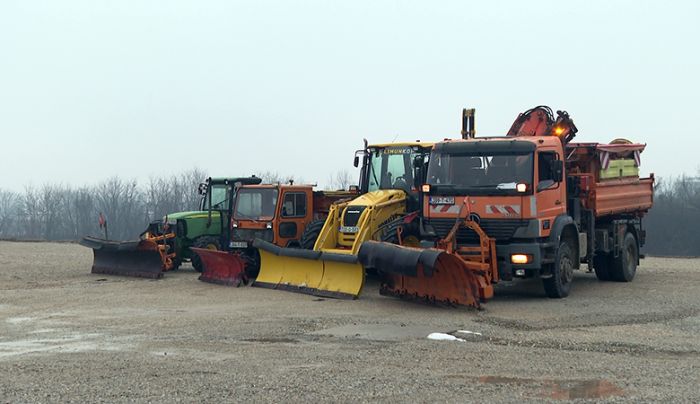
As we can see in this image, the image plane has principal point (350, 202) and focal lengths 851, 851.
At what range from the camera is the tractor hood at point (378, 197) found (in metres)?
16.6

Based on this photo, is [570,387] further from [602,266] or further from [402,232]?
[602,266]

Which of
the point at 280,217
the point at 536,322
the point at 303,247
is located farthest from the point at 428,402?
the point at 280,217

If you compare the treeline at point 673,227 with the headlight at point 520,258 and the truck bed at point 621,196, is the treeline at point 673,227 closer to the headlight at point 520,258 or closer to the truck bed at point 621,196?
the truck bed at point 621,196

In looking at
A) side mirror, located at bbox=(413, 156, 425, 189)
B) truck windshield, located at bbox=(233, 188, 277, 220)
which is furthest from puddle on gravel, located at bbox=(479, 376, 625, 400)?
truck windshield, located at bbox=(233, 188, 277, 220)

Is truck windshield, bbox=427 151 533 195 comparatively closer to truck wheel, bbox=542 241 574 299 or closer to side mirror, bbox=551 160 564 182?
side mirror, bbox=551 160 564 182

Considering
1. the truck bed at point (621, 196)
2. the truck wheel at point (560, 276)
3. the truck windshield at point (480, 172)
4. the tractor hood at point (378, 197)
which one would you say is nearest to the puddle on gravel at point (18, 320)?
the tractor hood at point (378, 197)

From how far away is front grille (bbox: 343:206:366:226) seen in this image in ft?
53.8

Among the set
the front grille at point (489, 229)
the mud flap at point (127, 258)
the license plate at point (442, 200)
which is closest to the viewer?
the front grille at point (489, 229)

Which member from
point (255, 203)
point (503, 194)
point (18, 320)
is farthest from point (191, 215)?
point (503, 194)

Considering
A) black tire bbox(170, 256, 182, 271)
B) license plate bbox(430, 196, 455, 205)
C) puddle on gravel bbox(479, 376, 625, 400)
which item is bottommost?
puddle on gravel bbox(479, 376, 625, 400)

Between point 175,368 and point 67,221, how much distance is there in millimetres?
73328

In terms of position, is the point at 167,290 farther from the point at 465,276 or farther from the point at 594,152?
the point at 594,152

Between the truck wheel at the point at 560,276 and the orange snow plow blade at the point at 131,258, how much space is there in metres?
9.26

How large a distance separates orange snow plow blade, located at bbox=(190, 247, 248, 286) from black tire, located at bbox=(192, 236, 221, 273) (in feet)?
6.74
